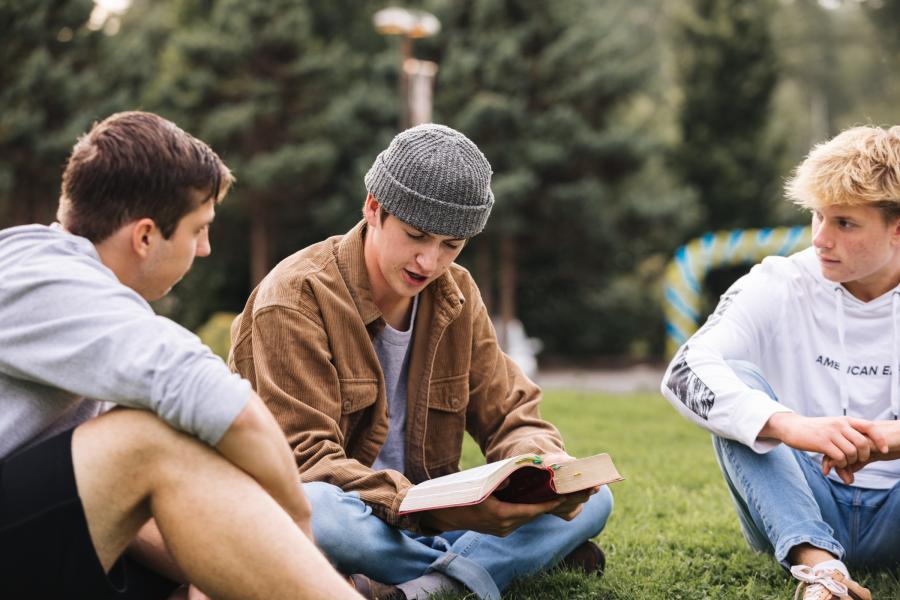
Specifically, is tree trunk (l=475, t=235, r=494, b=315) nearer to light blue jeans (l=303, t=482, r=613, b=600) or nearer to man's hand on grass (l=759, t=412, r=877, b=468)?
light blue jeans (l=303, t=482, r=613, b=600)

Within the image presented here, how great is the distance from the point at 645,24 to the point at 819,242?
3429 centimetres

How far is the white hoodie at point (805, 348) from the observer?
Result: 3.47 metres

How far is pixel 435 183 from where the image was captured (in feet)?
10.5

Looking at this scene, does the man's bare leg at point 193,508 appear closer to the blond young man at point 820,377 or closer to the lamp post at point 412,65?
the blond young man at point 820,377

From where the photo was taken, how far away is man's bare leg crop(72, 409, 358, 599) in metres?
2.23

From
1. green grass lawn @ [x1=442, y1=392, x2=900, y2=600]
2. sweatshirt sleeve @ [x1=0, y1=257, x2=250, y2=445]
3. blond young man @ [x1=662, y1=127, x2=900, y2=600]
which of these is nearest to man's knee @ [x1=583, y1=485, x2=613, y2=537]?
green grass lawn @ [x1=442, y1=392, x2=900, y2=600]

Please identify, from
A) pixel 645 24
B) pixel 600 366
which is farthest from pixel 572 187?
pixel 645 24

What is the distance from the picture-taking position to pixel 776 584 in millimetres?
3555

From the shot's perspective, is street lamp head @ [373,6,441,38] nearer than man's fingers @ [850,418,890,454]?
No

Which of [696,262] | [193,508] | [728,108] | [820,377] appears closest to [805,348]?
[820,377]

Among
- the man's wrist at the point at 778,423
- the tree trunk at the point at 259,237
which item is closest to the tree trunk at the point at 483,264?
the tree trunk at the point at 259,237

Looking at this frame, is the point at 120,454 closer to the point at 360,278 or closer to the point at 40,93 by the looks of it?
the point at 360,278

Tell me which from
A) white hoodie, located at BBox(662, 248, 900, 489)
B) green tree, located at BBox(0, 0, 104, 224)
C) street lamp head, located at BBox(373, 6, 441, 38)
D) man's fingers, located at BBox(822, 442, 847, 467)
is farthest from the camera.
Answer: green tree, located at BBox(0, 0, 104, 224)

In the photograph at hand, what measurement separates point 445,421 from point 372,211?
813 mm
